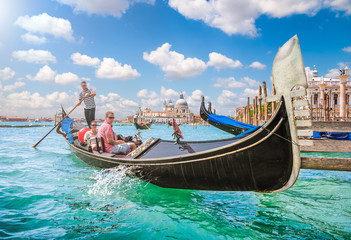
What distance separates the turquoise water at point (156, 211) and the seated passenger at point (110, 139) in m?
0.41

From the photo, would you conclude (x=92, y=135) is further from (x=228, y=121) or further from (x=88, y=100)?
(x=228, y=121)

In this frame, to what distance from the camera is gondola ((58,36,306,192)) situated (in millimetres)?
2127

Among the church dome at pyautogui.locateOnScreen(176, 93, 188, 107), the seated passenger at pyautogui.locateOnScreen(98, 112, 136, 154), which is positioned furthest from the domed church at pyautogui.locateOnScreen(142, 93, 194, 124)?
the seated passenger at pyautogui.locateOnScreen(98, 112, 136, 154)

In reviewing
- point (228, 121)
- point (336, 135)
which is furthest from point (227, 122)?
point (336, 135)

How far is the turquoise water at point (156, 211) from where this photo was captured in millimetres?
2102

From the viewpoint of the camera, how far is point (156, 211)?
103 inches

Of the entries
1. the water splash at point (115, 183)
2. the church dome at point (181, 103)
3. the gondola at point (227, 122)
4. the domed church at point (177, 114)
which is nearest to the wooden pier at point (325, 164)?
the water splash at point (115, 183)

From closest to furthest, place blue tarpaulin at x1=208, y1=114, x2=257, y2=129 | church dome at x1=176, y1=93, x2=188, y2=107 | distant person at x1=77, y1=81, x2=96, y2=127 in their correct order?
1. distant person at x1=77, y1=81, x2=96, y2=127
2. blue tarpaulin at x1=208, y1=114, x2=257, y2=129
3. church dome at x1=176, y1=93, x2=188, y2=107

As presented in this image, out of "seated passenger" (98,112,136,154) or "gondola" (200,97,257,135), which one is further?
"gondola" (200,97,257,135)

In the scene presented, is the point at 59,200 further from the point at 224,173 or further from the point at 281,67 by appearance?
the point at 281,67

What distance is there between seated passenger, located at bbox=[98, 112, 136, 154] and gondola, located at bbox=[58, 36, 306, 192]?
69 centimetres

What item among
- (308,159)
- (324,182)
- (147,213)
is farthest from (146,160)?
(324,182)

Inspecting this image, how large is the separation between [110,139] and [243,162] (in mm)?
2283

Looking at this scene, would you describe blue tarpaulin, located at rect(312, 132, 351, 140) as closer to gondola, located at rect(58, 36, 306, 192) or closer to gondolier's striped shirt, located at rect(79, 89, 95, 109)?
gondola, located at rect(58, 36, 306, 192)
